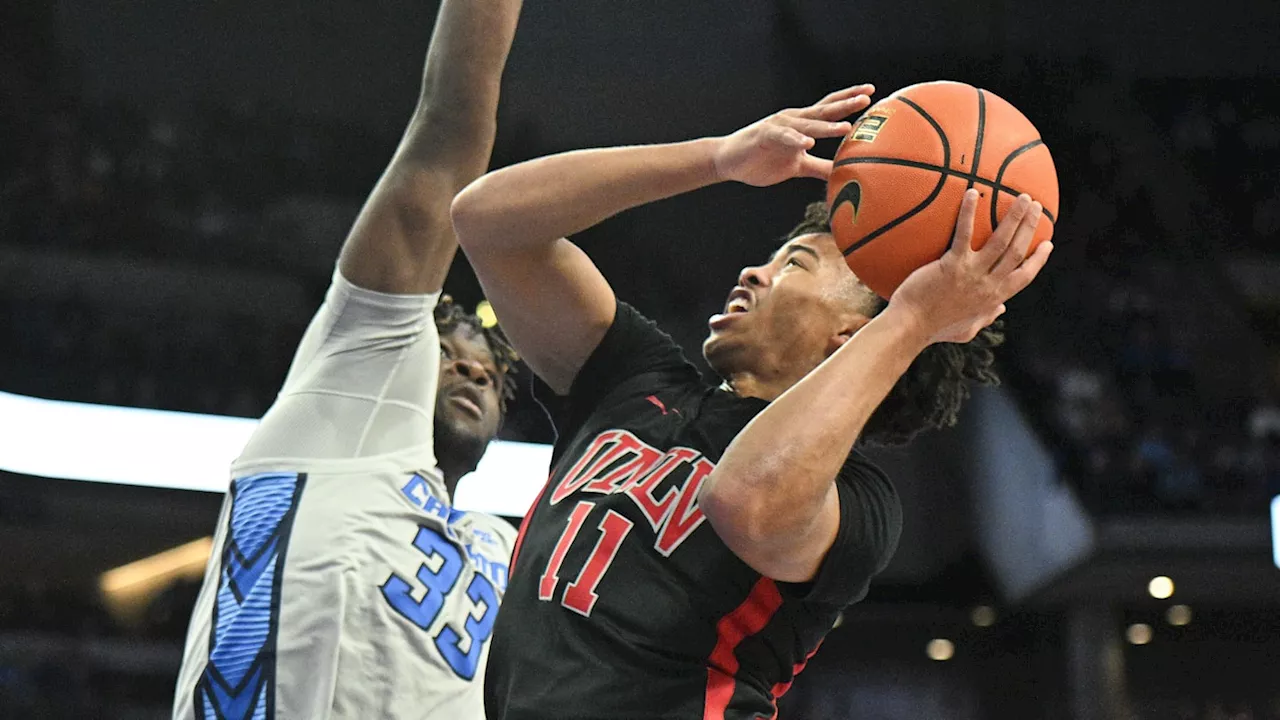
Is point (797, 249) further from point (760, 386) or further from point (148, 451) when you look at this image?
point (148, 451)

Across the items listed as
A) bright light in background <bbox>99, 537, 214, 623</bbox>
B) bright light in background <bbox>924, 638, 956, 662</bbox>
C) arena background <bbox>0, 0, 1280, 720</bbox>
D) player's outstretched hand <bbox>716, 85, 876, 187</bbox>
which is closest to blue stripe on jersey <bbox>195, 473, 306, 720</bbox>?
player's outstretched hand <bbox>716, 85, 876, 187</bbox>

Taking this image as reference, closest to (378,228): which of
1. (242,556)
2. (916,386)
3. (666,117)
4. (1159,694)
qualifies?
(242,556)

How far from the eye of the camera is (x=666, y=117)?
9727mm

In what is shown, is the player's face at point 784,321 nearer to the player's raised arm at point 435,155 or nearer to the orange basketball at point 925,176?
the orange basketball at point 925,176

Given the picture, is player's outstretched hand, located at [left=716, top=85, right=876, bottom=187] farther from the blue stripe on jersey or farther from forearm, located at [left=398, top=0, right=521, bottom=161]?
the blue stripe on jersey

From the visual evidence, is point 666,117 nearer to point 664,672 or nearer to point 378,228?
point 378,228

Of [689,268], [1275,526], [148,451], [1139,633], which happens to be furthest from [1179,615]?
[148,451]

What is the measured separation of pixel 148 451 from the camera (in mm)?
12398

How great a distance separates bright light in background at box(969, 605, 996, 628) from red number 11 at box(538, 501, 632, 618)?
1499cm

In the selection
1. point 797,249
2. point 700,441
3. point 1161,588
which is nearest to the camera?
point 700,441

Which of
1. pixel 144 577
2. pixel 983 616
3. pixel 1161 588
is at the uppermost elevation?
pixel 1161 588

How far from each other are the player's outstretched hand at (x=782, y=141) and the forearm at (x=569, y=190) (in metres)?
0.06

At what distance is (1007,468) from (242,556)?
40.0ft

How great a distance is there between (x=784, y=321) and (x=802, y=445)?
22.5 inches
